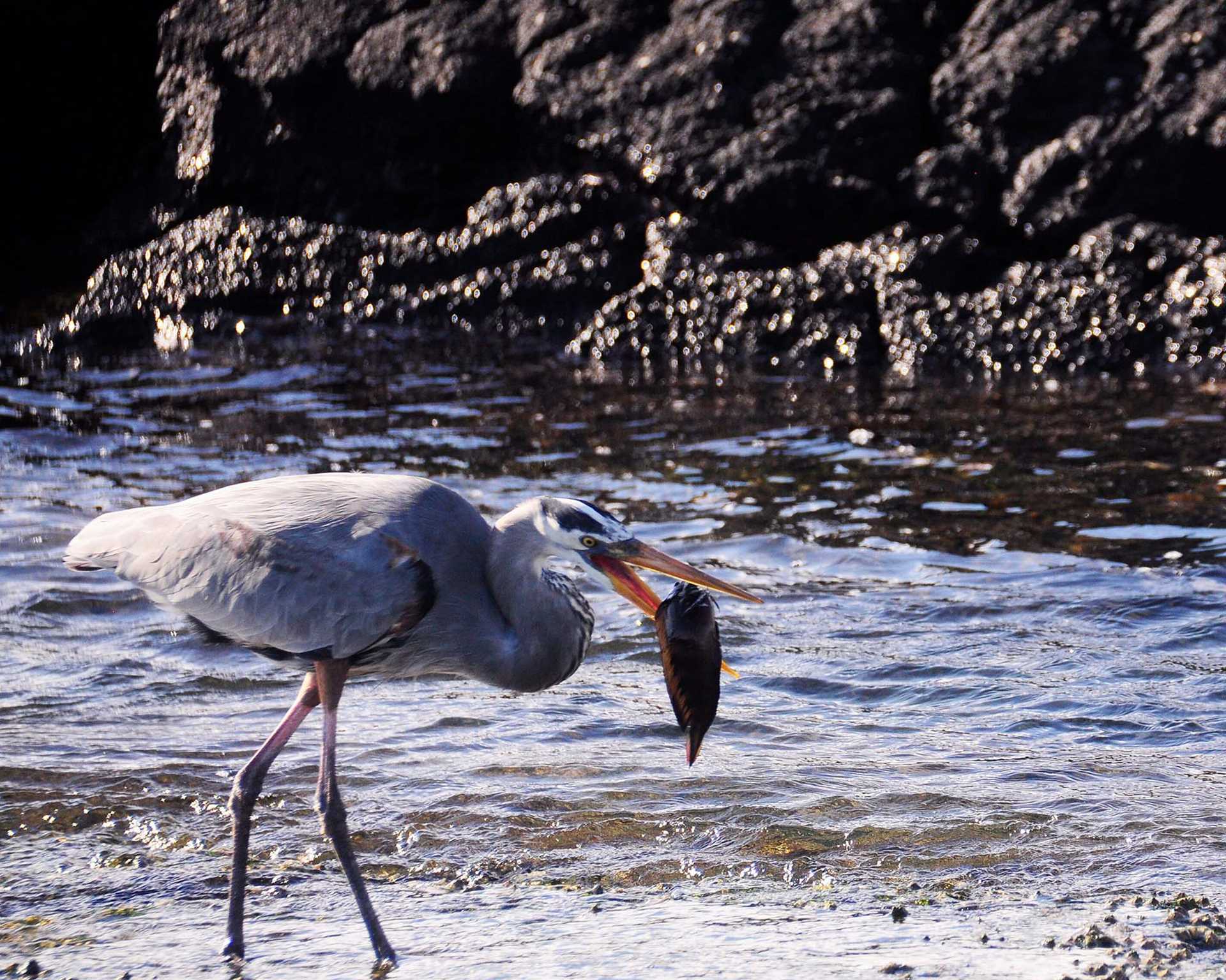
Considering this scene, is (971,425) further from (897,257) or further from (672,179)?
(672,179)

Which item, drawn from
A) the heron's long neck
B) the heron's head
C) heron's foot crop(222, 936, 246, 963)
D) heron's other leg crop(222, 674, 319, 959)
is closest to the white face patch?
the heron's head

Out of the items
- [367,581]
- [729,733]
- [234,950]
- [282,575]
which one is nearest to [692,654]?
[367,581]

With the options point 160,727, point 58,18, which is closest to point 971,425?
point 160,727

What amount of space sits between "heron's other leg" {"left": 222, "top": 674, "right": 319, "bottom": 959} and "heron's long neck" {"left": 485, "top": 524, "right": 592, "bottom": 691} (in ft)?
2.06

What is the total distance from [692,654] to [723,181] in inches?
366

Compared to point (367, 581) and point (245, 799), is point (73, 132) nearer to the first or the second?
point (367, 581)

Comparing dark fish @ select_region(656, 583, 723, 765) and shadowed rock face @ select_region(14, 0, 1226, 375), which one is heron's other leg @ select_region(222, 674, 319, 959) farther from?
shadowed rock face @ select_region(14, 0, 1226, 375)

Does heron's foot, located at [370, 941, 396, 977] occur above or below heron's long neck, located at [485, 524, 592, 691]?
below

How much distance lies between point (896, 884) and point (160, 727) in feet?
9.81

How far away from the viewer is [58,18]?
54.7ft

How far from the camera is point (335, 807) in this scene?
15.2 feet

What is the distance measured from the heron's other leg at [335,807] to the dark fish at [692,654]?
0.95m

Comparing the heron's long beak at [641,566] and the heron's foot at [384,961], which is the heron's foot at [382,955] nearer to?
the heron's foot at [384,961]

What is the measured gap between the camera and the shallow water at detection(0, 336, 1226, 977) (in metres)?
4.31
